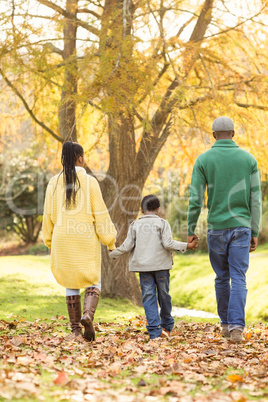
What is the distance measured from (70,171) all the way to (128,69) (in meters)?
2.09

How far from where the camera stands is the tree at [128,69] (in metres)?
5.99

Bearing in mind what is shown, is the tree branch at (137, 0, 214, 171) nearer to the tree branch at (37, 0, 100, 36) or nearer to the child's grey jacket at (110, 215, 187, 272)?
the tree branch at (37, 0, 100, 36)

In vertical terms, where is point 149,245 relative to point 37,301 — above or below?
above

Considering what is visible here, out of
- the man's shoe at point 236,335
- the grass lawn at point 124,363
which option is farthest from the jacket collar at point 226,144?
the grass lawn at point 124,363

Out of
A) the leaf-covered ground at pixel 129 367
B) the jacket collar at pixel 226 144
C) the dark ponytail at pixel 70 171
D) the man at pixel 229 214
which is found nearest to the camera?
the leaf-covered ground at pixel 129 367

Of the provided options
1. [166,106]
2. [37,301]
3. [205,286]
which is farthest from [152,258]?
[205,286]

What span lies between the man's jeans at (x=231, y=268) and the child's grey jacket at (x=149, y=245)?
346mm

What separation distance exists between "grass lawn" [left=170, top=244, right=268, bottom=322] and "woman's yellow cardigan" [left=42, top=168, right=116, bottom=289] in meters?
4.96

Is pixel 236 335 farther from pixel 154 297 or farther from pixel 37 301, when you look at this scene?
pixel 37 301

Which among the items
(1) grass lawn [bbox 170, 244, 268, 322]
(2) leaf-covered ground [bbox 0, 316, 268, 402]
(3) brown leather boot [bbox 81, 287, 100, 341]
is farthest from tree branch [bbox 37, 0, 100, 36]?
(1) grass lawn [bbox 170, 244, 268, 322]

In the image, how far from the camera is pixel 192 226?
4.39 m

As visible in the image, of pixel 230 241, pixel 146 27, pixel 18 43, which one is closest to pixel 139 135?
pixel 146 27

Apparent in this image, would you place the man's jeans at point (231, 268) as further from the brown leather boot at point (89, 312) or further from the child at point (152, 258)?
the brown leather boot at point (89, 312)

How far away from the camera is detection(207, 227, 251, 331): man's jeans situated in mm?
4086
